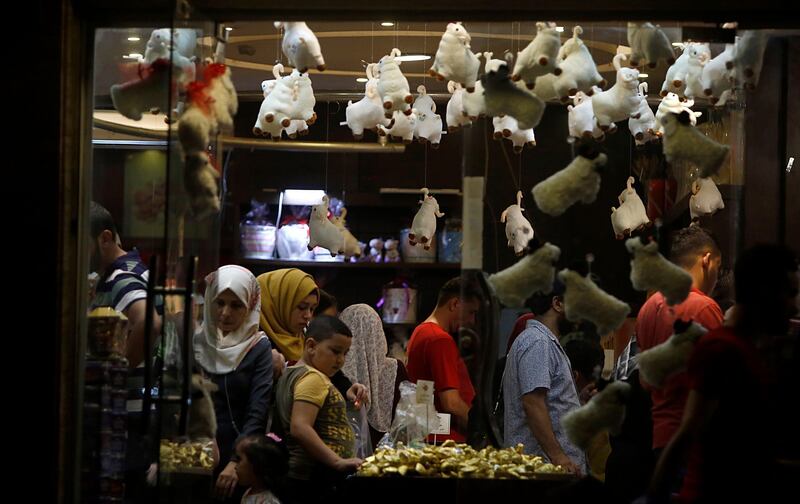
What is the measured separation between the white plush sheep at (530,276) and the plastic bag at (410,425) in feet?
2.99

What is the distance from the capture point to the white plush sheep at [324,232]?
19.7 feet

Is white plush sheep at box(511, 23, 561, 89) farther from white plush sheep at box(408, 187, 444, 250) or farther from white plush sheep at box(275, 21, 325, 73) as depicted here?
white plush sheep at box(408, 187, 444, 250)

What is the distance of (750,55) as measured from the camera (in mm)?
3738

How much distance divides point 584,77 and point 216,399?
5.73 ft

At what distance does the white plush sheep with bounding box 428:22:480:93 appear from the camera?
4168mm

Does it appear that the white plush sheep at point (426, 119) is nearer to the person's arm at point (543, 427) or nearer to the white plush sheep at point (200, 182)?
the person's arm at point (543, 427)

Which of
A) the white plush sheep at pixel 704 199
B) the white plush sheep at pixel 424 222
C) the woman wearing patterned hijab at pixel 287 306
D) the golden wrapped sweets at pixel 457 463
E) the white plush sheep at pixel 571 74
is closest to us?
the white plush sheep at pixel 571 74

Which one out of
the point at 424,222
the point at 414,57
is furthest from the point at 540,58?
the point at 414,57

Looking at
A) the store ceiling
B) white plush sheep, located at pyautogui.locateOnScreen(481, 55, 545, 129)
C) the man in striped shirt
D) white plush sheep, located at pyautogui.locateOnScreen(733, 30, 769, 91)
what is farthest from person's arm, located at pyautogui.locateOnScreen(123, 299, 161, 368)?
white plush sheep, located at pyautogui.locateOnScreen(733, 30, 769, 91)

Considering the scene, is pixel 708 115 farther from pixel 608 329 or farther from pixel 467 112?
pixel 608 329

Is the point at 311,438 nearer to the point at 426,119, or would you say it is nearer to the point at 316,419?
the point at 316,419

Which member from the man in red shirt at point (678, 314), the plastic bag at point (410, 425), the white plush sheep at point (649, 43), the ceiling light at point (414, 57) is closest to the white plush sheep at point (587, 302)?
the man in red shirt at point (678, 314)

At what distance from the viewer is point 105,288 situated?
3.96m

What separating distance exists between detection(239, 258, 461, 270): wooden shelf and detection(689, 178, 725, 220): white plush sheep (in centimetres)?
230
